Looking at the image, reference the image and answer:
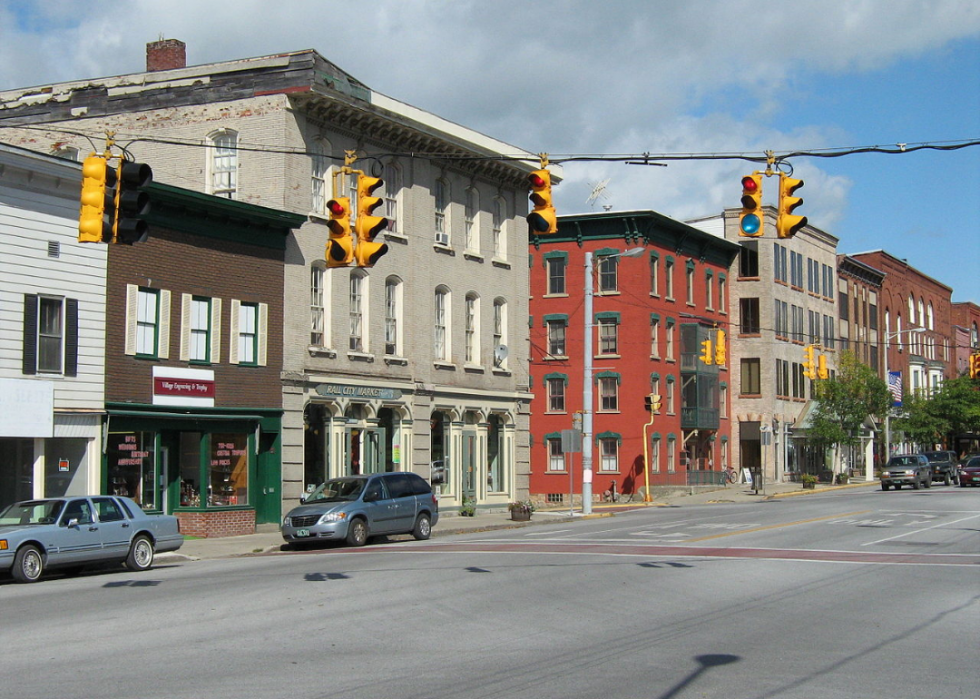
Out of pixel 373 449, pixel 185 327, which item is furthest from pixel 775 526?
pixel 185 327

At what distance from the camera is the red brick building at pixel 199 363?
29578 mm

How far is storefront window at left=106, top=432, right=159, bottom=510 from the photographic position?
29.2m

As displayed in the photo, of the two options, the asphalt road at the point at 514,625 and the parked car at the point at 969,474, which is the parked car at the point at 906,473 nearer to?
the parked car at the point at 969,474

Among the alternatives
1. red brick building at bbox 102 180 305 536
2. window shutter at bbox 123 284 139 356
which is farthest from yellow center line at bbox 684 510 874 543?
window shutter at bbox 123 284 139 356

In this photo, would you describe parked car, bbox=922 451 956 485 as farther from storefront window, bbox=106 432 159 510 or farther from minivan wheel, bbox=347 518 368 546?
storefront window, bbox=106 432 159 510

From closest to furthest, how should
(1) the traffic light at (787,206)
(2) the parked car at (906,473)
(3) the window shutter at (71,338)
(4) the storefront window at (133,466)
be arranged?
(1) the traffic light at (787,206), (3) the window shutter at (71,338), (4) the storefront window at (133,466), (2) the parked car at (906,473)

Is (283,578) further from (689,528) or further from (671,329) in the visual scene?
(671,329)

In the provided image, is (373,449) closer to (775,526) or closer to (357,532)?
(357,532)

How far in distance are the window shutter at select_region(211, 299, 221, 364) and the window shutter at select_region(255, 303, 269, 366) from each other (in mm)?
1419

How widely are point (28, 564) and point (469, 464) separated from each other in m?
24.1

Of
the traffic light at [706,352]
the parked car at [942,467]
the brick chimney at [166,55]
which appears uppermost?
the brick chimney at [166,55]

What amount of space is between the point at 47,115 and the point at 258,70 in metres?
8.27

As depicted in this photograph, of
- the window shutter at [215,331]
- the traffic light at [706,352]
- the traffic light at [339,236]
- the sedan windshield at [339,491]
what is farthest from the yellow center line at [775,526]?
the window shutter at [215,331]

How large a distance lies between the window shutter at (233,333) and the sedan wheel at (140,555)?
10634 mm
